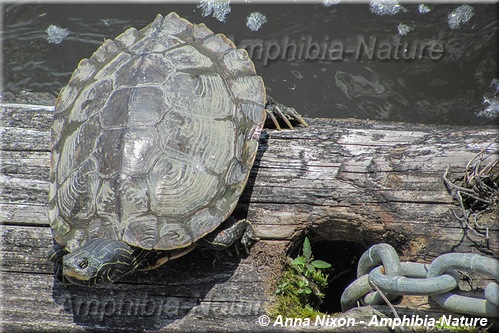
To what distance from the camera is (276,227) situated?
3.29 m

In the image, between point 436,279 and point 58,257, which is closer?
point 436,279

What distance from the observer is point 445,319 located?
2799 millimetres

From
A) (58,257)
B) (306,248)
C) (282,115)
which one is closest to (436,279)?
(306,248)

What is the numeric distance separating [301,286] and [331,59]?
10.1ft

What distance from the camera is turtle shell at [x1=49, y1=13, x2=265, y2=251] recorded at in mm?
3121

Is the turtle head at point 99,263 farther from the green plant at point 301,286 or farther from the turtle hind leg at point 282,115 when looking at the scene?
the turtle hind leg at point 282,115

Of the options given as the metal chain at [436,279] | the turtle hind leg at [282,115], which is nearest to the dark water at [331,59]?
the turtle hind leg at [282,115]

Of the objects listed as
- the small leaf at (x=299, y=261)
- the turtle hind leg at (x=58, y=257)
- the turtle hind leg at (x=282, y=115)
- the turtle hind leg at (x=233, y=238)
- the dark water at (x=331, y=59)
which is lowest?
the turtle hind leg at (x=58, y=257)

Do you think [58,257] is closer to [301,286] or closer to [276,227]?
[276,227]

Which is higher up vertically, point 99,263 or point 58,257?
point 99,263

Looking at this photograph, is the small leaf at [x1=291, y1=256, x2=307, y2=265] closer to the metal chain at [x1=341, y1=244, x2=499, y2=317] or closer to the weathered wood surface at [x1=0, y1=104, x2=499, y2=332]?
the weathered wood surface at [x1=0, y1=104, x2=499, y2=332]

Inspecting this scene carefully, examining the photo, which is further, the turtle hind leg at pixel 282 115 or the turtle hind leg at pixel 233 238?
the turtle hind leg at pixel 282 115

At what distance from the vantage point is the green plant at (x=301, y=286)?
3141 mm

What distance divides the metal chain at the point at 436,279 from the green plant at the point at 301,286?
41cm
